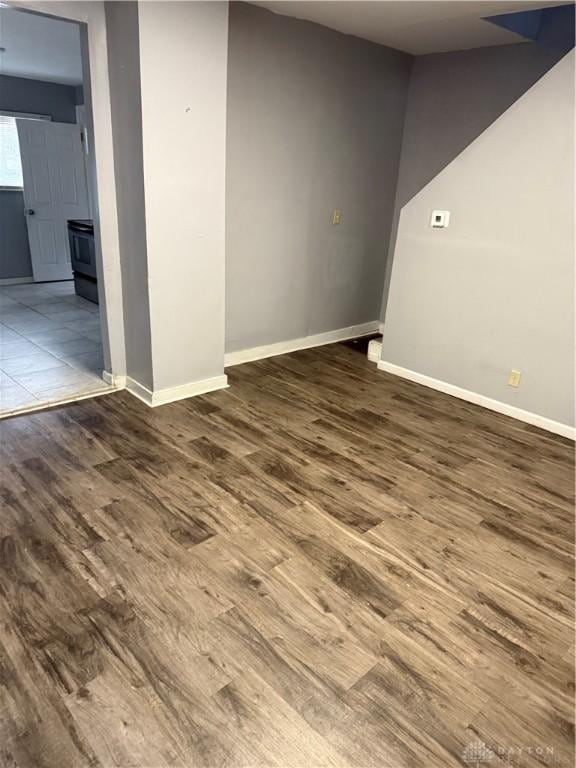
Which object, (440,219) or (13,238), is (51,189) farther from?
(440,219)

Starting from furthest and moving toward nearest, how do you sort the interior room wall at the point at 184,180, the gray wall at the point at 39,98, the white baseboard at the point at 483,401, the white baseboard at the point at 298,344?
the gray wall at the point at 39,98 → the white baseboard at the point at 298,344 → the white baseboard at the point at 483,401 → the interior room wall at the point at 184,180

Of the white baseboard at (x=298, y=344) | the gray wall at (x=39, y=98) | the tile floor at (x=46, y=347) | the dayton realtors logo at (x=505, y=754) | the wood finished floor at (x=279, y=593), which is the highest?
the gray wall at (x=39, y=98)

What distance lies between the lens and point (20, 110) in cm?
636

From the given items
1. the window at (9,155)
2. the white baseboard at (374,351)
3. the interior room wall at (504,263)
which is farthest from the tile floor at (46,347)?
the interior room wall at (504,263)

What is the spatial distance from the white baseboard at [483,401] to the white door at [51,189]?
4.94 meters

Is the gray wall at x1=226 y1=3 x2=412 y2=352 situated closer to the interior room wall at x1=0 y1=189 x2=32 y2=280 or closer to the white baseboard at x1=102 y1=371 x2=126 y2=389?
the white baseboard at x1=102 y1=371 x2=126 y2=389

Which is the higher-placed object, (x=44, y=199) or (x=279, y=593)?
(x=44, y=199)

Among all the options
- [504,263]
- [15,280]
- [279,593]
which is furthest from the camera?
[15,280]

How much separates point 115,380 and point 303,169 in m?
2.21

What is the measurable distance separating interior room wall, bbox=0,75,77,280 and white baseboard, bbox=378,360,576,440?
5126mm

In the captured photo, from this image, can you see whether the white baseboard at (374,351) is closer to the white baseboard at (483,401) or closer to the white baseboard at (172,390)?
the white baseboard at (483,401)

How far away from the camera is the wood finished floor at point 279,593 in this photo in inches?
55.3

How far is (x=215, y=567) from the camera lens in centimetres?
198

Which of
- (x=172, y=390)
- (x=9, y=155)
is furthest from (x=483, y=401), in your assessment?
(x=9, y=155)
